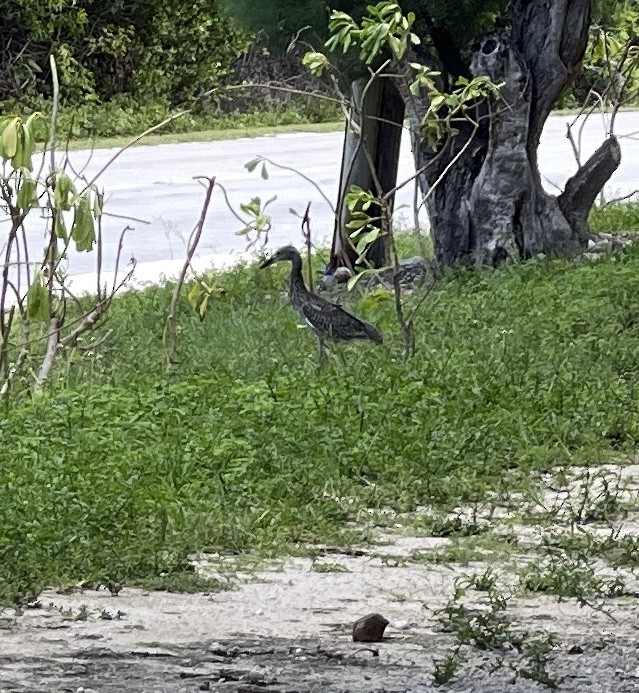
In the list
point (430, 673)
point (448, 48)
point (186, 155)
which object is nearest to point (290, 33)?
point (448, 48)

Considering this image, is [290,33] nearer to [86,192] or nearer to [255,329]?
[255,329]

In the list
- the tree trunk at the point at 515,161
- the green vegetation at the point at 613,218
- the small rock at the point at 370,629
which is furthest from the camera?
the green vegetation at the point at 613,218

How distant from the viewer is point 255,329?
10281 millimetres

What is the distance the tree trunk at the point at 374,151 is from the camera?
12.5 meters

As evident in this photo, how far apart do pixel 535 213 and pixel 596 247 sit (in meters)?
0.63

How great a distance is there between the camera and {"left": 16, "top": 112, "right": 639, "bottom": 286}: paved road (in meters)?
15.6

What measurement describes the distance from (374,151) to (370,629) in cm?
815

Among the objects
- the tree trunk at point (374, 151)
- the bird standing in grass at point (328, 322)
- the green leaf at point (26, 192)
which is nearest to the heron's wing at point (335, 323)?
the bird standing in grass at point (328, 322)

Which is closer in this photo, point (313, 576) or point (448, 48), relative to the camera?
point (313, 576)

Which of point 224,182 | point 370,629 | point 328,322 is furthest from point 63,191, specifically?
point 224,182

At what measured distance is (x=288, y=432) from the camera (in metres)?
7.33

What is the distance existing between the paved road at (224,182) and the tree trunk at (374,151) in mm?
1789

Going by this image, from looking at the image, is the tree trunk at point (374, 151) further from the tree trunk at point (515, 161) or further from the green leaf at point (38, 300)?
the green leaf at point (38, 300)

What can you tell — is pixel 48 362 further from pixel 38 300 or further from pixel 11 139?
pixel 11 139
